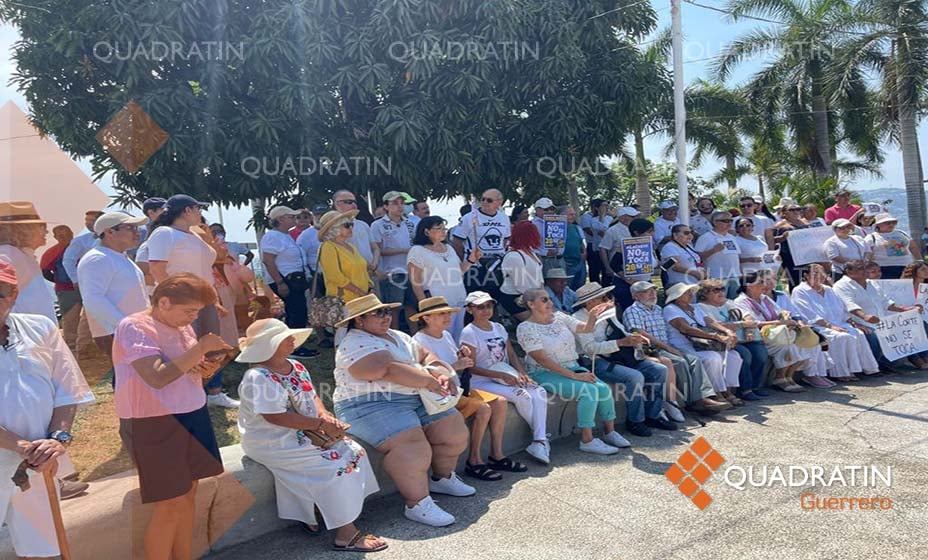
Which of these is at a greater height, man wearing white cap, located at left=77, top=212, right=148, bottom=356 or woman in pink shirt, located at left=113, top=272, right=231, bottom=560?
man wearing white cap, located at left=77, top=212, right=148, bottom=356

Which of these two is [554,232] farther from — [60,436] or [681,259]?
[60,436]

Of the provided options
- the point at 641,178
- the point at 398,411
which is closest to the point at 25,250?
the point at 398,411

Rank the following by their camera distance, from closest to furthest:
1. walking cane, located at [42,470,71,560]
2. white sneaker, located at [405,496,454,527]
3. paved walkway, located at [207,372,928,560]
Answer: walking cane, located at [42,470,71,560], paved walkway, located at [207,372,928,560], white sneaker, located at [405,496,454,527]

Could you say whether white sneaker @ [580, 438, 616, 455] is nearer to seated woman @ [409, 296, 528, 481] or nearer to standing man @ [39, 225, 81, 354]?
seated woman @ [409, 296, 528, 481]

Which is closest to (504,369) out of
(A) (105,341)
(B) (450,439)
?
(B) (450,439)

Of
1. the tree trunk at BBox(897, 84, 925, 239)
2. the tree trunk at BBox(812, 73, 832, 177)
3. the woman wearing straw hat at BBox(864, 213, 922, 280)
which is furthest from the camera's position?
the tree trunk at BBox(812, 73, 832, 177)

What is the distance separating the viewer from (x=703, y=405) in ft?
20.2

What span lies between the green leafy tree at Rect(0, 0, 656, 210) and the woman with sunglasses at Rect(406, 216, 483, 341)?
2.51m

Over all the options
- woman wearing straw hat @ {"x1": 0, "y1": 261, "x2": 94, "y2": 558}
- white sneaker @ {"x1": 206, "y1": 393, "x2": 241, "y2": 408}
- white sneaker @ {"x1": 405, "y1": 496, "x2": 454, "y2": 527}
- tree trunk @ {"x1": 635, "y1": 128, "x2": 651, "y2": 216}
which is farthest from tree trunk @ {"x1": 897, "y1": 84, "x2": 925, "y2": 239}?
woman wearing straw hat @ {"x1": 0, "y1": 261, "x2": 94, "y2": 558}

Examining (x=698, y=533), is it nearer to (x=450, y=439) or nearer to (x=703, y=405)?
(x=450, y=439)

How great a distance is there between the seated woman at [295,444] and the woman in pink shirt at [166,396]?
48 cm

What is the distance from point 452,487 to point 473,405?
62 cm

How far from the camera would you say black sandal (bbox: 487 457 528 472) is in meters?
4.86

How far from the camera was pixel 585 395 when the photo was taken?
5352 mm
